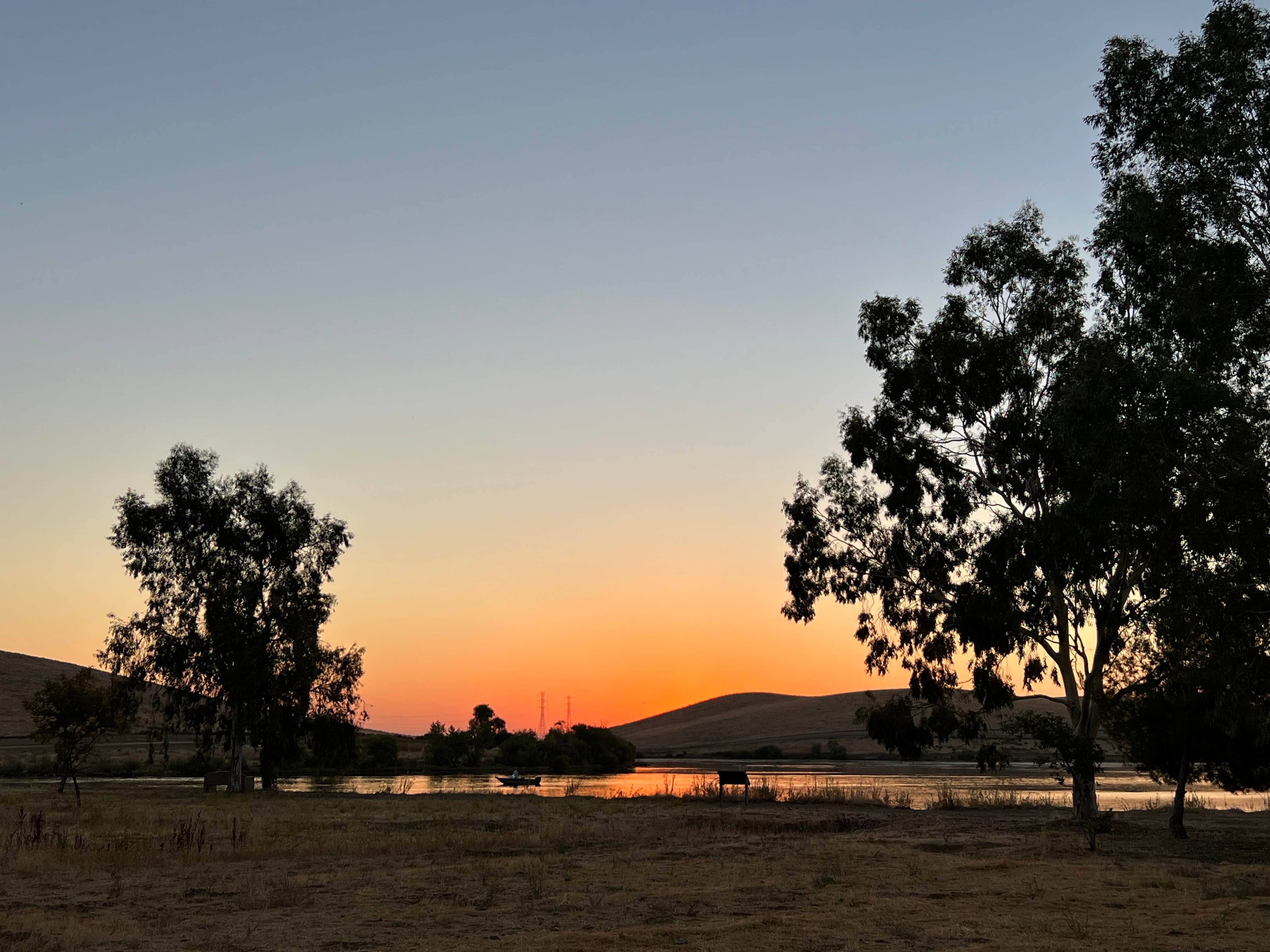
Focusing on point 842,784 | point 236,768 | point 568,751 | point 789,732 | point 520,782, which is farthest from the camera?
point 789,732

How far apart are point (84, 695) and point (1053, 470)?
3351 centimetres

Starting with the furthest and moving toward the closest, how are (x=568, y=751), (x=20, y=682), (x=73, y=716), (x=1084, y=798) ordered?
(x=20, y=682)
(x=568, y=751)
(x=73, y=716)
(x=1084, y=798)

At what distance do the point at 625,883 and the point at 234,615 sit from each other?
105ft

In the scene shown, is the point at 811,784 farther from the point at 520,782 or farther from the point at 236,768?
the point at 236,768

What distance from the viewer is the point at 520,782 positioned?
51.7 metres

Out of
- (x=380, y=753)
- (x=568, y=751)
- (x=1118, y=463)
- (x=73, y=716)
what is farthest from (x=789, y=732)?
(x=1118, y=463)

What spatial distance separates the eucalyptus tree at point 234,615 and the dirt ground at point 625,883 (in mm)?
14335

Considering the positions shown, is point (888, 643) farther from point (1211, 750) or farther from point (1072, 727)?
point (1211, 750)

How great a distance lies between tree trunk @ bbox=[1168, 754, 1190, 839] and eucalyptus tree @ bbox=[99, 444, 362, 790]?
109ft

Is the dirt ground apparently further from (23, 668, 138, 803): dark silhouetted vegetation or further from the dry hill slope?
the dry hill slope

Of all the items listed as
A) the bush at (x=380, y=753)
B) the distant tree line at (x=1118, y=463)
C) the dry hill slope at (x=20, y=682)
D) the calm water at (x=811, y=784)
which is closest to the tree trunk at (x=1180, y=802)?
the distant tree line at (x=1118, y=463)

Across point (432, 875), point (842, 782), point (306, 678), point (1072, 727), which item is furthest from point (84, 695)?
point (842, 782)

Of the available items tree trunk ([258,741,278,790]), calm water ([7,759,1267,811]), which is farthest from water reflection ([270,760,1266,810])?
tree trunk ([258,741,278,790])

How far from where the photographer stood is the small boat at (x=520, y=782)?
51037mm
